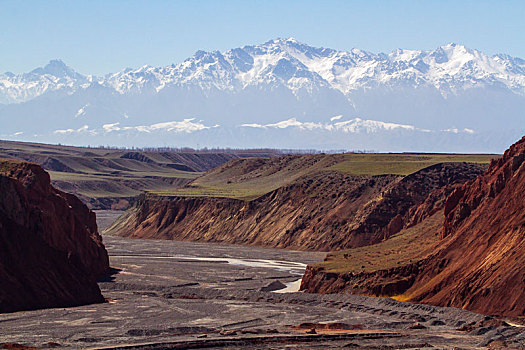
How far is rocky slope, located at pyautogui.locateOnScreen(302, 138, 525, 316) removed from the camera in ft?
256

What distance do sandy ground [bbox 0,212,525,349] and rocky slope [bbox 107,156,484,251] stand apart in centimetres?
4070

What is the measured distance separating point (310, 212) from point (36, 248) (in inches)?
3435

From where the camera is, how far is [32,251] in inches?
3339

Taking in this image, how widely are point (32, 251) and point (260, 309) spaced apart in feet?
65.2

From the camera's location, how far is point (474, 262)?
85000 mm

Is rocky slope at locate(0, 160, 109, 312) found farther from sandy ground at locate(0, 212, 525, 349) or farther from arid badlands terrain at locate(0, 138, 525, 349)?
sandy ground at locate(0, 212, 525, 349)

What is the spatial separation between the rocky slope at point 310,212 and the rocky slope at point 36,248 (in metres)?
61.4

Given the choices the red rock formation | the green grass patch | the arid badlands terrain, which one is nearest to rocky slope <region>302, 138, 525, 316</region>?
the red rock formation

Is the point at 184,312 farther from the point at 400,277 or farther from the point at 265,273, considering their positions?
the point at 265,273

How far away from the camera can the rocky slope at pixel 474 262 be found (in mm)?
78125

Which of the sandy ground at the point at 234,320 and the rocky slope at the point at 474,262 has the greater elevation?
the rocky slope at the point at 474,262

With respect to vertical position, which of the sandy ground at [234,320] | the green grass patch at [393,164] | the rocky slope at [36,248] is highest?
the green grass patch at [393,164]

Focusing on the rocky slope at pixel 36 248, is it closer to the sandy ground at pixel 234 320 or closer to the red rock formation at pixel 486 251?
the sandy ground at pixel 234 320

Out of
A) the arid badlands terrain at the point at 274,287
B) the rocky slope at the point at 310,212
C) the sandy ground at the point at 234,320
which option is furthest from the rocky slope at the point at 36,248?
the rocky slope at the point at 310,212
